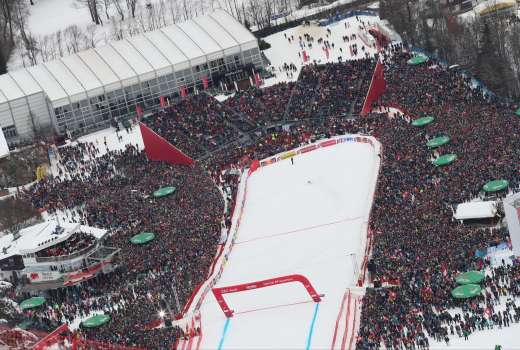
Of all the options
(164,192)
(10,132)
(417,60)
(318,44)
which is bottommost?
(164,192)

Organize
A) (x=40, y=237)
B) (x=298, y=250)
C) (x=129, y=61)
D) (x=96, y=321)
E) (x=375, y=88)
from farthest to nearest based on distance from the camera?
(x=129, y=61) → (x=375, y=88) → (x=40, y=237) → (x=298, y=250) → (x=96, y=321)

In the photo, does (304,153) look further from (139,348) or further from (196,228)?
(139,348)

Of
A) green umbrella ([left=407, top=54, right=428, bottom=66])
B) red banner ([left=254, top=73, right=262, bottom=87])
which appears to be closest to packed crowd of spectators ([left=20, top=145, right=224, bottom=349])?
red banner ([left=254, top=73, right=262, bottom=87])

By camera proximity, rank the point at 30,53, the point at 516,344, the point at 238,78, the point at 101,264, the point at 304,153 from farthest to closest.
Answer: the point at 30,53 → the point at 238,78 → the point at 304,153 → the point at 101,264 → the point at 516,344

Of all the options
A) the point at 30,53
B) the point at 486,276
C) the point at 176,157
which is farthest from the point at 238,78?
the point at 486,276

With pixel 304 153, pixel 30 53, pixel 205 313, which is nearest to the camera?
pixel 205 313

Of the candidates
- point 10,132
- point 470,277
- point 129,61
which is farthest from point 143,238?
point 129,61

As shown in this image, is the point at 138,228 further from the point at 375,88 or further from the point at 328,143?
the point at 375,88
